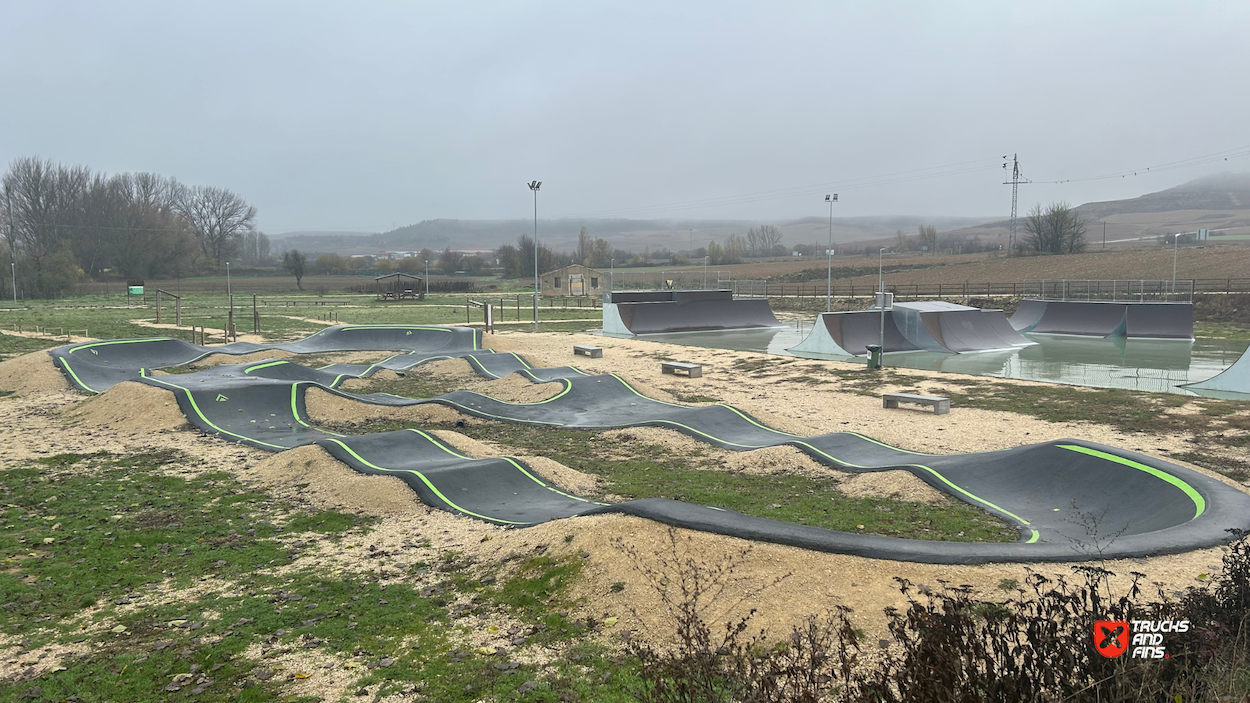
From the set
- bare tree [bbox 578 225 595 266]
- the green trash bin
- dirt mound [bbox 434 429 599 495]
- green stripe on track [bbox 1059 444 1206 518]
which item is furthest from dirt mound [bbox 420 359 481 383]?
bare tree [bbox 578 225 595 266]

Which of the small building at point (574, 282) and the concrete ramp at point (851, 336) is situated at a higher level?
the small building at point (574, 282)

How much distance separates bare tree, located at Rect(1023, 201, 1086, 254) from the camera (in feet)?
257

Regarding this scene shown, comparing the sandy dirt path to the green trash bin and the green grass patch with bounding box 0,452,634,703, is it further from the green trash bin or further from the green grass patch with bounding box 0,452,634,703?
the green trash bin

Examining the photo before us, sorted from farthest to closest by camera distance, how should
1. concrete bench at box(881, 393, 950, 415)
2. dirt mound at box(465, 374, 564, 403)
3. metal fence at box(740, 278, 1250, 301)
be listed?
metal fence at box(740, 278, 1250, 301) < dirt mound at box(465, 374, 564, 403) < concrete bench at box(881, 393, 950, 415)

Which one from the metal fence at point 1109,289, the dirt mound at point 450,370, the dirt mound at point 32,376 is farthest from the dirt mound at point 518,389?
the metal fence at point 1109,289

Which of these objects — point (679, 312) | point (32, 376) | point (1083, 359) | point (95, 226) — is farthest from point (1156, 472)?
point (95, 226)

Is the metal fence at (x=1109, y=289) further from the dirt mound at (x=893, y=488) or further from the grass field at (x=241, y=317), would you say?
the dirt mound at (x=893, y=488)

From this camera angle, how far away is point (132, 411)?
14688 mm

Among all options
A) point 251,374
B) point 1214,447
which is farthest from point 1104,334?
point 251,374

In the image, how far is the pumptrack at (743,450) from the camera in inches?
273

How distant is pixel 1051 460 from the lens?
10359mm

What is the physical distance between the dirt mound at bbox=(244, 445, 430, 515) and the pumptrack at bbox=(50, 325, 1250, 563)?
21 centimetres

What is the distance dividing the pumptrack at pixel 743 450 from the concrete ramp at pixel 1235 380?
11.7 meters

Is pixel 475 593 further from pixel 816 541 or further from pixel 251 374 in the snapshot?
pixel 251 374
